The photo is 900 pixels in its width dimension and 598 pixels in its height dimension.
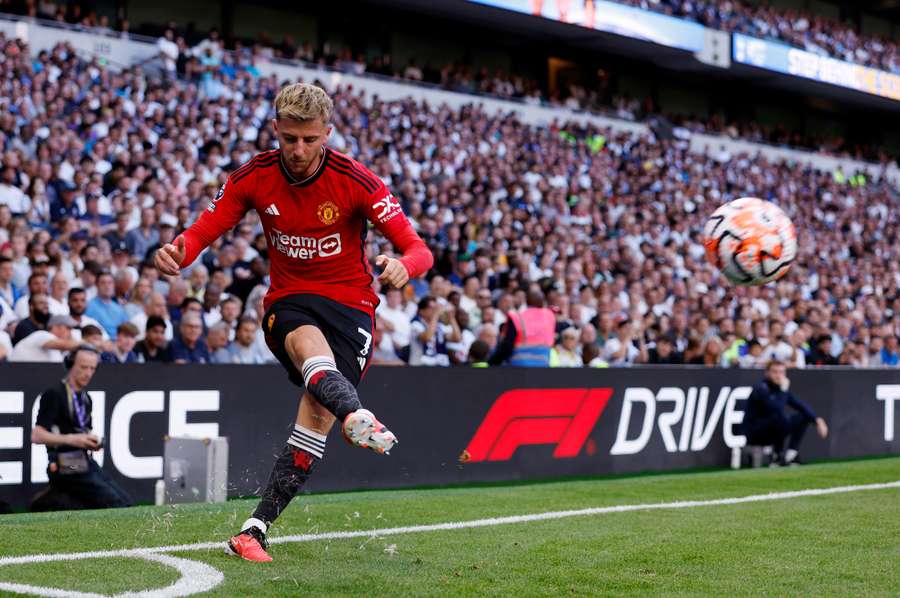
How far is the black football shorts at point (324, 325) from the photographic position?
5.35m

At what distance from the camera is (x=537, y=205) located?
22.1 m

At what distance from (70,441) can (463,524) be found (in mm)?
3031

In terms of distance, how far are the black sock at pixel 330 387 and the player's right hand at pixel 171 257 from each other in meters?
0.74

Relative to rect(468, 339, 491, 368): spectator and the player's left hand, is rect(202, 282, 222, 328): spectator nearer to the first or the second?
rect(468, 339, 491, 368): spectator

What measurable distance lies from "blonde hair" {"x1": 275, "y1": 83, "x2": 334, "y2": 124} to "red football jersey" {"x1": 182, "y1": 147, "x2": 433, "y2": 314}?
324mm

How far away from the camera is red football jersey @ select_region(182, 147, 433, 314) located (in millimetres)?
5340

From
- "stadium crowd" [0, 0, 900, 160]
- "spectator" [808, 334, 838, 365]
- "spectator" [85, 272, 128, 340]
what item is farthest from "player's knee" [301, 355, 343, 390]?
"stadium crowd" [0, 0, 900, 160]

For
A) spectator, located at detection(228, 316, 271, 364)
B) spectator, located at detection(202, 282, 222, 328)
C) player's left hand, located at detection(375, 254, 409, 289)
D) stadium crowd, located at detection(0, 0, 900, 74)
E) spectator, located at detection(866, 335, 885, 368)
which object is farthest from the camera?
stadium crowd, located at detection(0, 0, 900, 74)

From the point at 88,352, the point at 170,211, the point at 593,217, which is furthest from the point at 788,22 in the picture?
the point at 88,352

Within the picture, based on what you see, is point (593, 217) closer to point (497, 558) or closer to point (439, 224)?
point (439, 224)

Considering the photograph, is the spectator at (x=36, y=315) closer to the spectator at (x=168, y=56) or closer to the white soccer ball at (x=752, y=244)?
the white soccer ball at (x=752, y=244)

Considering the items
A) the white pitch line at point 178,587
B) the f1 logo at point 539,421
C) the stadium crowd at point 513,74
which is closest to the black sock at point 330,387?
the white pitch line at point 178,587

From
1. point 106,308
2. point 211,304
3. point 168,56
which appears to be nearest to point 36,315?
point 106,308

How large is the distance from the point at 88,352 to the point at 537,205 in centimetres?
1471
